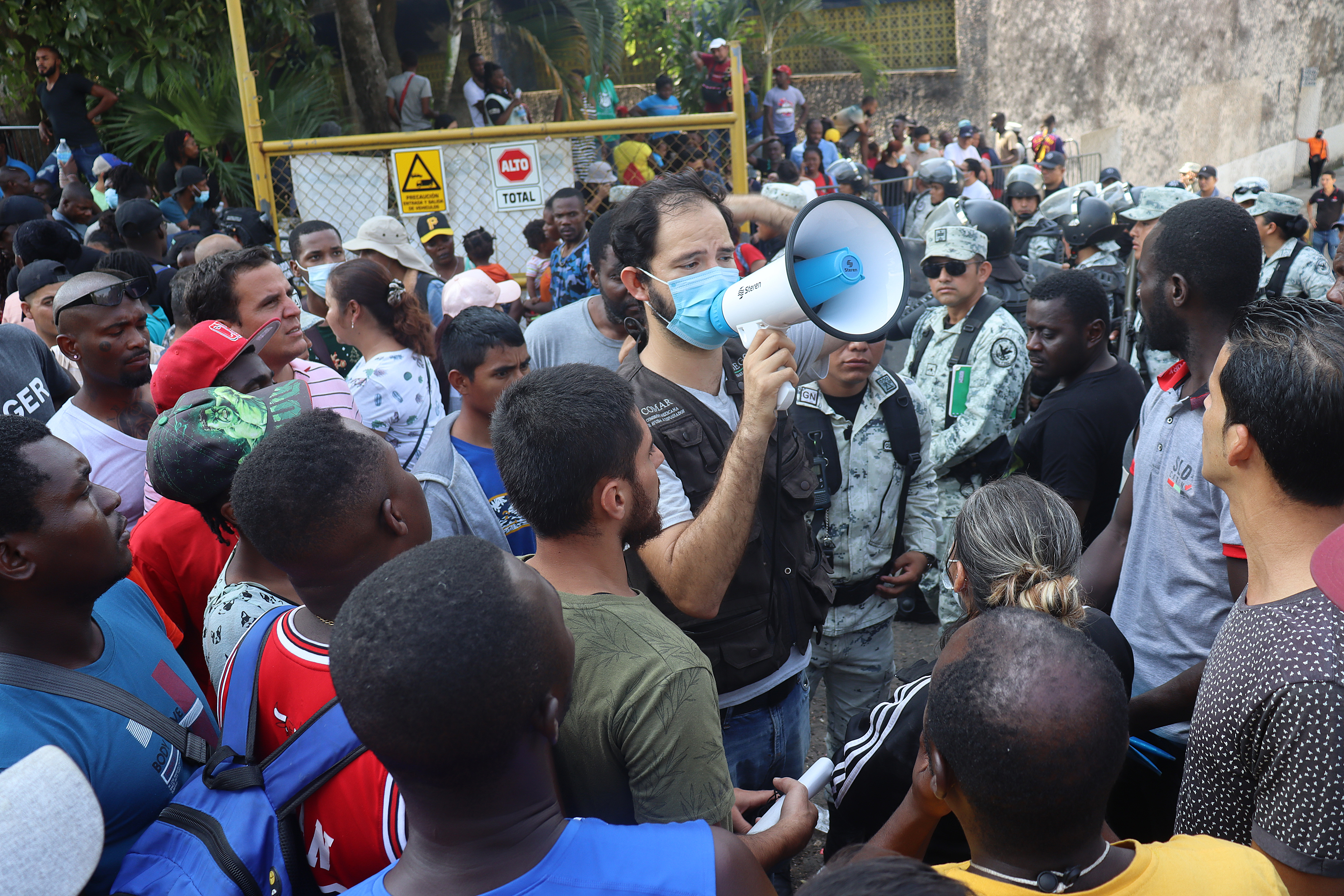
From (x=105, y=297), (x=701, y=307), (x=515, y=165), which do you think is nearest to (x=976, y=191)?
(x=515, y=165)

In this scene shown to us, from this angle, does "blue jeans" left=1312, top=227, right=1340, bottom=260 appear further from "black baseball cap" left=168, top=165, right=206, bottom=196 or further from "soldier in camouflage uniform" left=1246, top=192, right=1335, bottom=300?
"black baseball cap" left=168, top=165, right=206, bottom=196

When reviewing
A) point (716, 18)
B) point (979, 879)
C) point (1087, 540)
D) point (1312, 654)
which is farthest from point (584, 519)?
point (716, 18)

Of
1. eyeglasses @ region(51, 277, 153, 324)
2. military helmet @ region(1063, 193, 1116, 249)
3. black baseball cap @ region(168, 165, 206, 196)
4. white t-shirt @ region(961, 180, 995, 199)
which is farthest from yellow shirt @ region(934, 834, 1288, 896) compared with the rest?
white t-shirt @ region(961, 180, 995, 199)

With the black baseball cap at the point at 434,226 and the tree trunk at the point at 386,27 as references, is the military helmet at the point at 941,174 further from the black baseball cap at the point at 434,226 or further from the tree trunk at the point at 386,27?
the black baseball cap at the point at 434,226

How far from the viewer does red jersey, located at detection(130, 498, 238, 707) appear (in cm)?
241

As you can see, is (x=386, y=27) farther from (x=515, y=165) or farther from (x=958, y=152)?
(x=958, y=152)

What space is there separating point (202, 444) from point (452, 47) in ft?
37.7

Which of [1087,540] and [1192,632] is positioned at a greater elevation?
[1192,632]

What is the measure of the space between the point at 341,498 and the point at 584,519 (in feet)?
1.55

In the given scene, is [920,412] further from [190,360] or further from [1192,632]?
[190,360]

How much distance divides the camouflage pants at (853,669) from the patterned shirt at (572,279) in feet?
10.9

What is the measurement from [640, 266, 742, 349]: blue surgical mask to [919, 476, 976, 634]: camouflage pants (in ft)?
4.58

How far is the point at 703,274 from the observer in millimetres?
2416

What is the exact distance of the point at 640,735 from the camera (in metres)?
1.54
